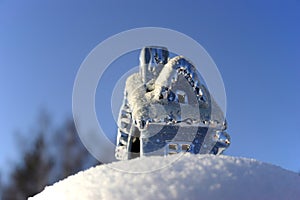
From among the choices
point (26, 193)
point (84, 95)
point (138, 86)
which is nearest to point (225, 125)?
point (138, 86)

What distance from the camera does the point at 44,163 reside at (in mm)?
5148

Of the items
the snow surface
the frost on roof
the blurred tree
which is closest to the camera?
the snow surface

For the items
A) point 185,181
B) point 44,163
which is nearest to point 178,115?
point 185,181

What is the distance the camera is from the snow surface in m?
0.34

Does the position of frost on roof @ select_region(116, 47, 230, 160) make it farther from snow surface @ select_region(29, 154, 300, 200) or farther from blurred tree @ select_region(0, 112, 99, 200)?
blurred tree @ select_region(0, 112, 99, 200)

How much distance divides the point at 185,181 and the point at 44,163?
16.7 ft

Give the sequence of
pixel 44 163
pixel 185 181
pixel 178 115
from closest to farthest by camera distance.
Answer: pixel 185 181 → pixel 178 115 → pixel 44 163

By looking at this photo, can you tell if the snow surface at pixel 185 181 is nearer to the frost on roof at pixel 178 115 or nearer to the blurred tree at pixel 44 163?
the frost on roof at pixel 178 115

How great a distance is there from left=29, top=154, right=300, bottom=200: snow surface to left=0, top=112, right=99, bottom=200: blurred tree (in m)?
4.72

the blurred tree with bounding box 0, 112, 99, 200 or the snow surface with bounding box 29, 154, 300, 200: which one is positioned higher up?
the snow surface with bounding box 29, 154, 300, 200

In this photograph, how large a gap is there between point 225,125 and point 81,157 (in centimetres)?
450

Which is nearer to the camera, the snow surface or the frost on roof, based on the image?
the snow surface

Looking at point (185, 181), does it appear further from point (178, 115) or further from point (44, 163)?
point (44, 163)

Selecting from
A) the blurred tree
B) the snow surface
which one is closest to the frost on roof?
the snow surface
